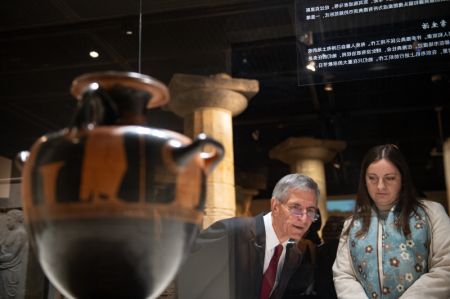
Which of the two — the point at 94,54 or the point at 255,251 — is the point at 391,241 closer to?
the point at 255,251

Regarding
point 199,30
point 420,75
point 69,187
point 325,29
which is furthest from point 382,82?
point 69,187

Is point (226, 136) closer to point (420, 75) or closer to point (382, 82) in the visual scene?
point (382, 82)

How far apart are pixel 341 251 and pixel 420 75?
2.42 ft

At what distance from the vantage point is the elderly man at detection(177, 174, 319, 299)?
206 cm

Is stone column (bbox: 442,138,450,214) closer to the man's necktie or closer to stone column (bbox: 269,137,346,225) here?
stone column (bbox: 269,137,346,225)

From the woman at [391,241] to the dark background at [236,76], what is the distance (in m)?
0.11

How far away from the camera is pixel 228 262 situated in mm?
2146

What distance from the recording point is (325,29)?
7.23ft

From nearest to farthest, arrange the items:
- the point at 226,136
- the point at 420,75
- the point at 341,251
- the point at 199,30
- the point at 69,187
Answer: the point at 69,187 < the point at 341,251 < the point at 420,75 < the point at 226,136 < the point at 199,30

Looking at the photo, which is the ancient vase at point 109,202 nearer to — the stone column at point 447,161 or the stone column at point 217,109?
the stone column at point 217,109

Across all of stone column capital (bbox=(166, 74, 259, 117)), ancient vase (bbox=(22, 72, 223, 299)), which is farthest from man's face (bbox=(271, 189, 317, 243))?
ancient vase (bbox=(22, 72, 223, 299))

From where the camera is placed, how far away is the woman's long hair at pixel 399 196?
6.35 feet

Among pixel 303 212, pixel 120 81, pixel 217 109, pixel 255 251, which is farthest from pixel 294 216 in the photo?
pixel 120 81

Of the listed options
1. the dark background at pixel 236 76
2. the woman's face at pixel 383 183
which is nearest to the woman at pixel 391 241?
the woman's face at pixel 383 183
